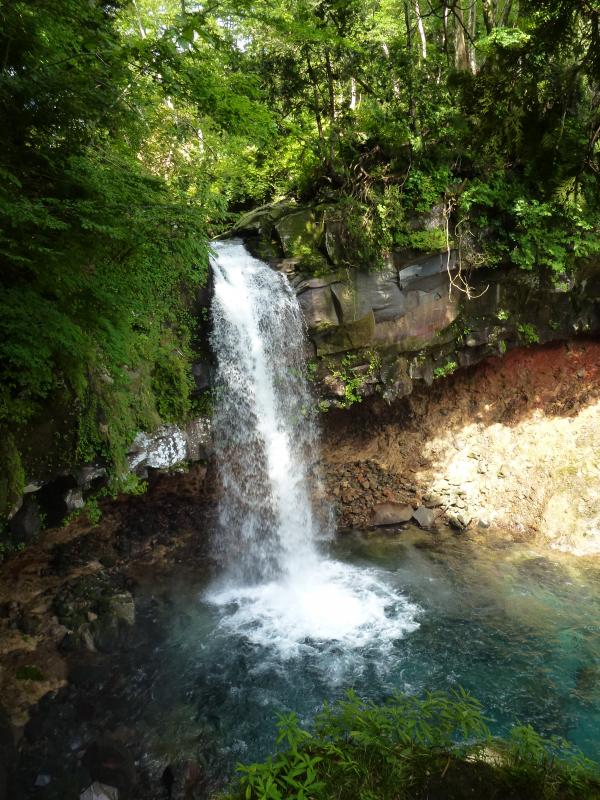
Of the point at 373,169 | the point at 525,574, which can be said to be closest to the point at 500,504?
the point at 525,574

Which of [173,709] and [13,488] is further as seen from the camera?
[173,709]

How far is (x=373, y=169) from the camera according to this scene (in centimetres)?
1003

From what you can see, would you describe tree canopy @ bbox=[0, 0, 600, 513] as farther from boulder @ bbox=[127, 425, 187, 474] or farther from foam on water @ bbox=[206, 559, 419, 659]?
foam on water @ bbox=[206, 559, 419, 659]

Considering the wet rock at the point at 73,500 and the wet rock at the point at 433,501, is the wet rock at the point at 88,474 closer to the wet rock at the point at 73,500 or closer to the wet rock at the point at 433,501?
the wet rock at the point at 73,500

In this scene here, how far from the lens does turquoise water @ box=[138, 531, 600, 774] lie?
19.7ft

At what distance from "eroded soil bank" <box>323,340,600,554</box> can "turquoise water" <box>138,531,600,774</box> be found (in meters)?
1.77

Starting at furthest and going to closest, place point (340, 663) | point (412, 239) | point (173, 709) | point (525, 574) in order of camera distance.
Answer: point (412, 239)
point (525, 574)
point (340, 663)
point (173, 709)

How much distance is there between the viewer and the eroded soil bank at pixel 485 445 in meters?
10.7

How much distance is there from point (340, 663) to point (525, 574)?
4245mm

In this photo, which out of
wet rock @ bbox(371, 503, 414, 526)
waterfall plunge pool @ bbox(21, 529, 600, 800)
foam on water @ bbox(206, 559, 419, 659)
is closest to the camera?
waterfall plunge pool @ bbox(21, 529, 600, 800)

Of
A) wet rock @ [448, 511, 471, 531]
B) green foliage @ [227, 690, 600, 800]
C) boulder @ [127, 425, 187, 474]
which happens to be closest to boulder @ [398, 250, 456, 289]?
wet rock @ [448, 511, 471, 531]

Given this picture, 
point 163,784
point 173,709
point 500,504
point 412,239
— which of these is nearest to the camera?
point 163,784

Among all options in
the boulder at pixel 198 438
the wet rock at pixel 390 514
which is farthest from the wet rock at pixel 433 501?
the boulder at pixel 198 438

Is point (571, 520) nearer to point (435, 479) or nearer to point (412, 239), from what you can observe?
point (435, 479)
